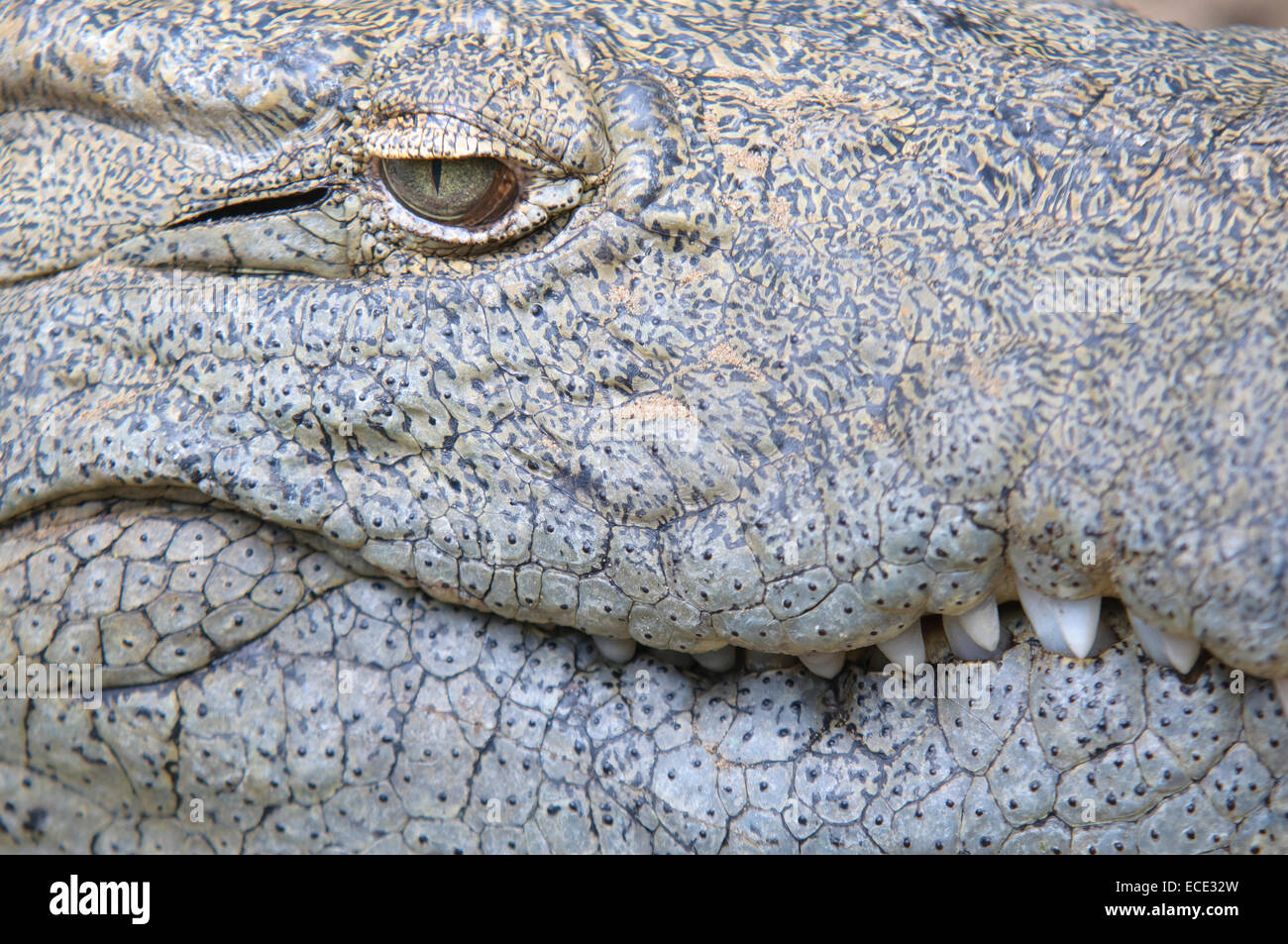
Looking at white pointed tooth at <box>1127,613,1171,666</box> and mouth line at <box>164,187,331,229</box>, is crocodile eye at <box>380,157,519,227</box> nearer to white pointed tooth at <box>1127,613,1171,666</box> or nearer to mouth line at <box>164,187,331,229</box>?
mouth line at <box>164,187,331,229</box>

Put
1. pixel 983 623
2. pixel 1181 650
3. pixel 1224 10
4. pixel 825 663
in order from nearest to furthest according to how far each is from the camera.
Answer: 1. pixel 1181 650
2. pixel 983 623
3. pixel 825 663
4. pixel 1224 10

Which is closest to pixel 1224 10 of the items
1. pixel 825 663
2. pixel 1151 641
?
pixel 1151 641

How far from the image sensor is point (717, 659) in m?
1.82

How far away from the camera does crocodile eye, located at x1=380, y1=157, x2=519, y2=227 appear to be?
1773mm

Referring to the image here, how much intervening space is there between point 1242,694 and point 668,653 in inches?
33.6

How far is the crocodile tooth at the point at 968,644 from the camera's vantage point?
5.50 feet

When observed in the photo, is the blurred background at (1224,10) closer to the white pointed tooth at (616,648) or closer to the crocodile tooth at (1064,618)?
the crocodile tooth at (1064,618)

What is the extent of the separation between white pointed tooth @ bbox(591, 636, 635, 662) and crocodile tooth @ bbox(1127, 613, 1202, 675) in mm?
762

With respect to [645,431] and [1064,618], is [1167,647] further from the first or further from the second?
[645,431]

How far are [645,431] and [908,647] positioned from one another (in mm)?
528
